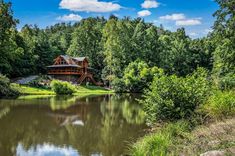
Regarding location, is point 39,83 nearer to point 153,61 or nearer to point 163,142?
point 153,61

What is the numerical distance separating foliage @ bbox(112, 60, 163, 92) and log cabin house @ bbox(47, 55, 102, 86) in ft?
31.8

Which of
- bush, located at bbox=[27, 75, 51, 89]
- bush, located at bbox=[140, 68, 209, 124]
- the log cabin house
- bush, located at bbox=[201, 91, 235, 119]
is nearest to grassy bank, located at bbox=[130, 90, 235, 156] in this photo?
bush, located at bbox=[201, 91, 235, 119]

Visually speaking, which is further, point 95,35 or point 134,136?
point 95,35

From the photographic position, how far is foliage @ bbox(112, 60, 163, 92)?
6506cm

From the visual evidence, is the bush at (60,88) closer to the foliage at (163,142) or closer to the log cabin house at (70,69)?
the log cabin house at (70,69)

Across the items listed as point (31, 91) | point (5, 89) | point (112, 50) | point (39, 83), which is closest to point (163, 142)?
point (5, 89)

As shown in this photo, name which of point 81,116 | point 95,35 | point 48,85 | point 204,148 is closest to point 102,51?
point 95,35

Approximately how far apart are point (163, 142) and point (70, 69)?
64109 mm

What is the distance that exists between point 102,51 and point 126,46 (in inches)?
360

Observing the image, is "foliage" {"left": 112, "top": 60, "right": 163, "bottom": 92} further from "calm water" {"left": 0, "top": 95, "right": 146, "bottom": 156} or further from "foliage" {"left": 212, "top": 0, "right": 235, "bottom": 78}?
"foliage" {"left": 212, "top": 0, "right": 235, "bottom": 78}

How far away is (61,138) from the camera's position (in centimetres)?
1795

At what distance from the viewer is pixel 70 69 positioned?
74.6 metres

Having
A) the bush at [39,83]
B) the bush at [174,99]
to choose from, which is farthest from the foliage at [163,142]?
the bush at [39,83]

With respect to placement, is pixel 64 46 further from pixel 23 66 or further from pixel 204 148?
pixel 204 148
